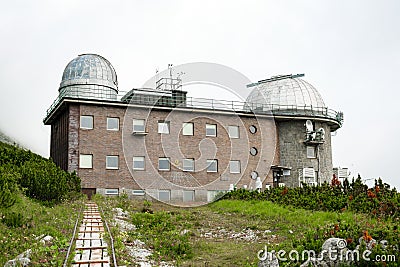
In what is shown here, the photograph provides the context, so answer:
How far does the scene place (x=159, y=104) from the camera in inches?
1393

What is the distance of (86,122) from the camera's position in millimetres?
32750

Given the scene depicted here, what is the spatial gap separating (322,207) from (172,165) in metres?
18.8

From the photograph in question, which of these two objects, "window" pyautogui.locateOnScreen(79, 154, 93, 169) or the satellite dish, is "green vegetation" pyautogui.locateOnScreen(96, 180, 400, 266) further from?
the satellite dish

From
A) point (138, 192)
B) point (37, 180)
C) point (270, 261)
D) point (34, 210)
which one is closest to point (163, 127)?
point (138, 192)

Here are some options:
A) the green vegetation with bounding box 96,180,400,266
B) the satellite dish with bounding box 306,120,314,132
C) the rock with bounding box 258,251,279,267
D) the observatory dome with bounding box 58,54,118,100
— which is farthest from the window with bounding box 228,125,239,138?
the rock with bounding box 258,251,279,267

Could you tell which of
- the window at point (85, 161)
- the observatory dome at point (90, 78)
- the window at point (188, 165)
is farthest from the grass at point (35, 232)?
the observatory dome at point (90, 78)

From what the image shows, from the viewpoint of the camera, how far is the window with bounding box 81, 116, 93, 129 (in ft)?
107

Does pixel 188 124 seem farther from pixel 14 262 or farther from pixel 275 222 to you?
pixel 14 262

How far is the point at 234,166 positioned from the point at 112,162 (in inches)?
370

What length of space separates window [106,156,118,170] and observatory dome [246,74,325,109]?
14.2 meters

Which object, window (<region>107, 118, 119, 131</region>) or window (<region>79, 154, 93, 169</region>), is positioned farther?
window (<region>107, 118, 119, 131</region>)

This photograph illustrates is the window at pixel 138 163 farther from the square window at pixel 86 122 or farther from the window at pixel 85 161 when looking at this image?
the square window at pixel 86 122

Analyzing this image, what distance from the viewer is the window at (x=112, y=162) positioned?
32875 millimetres

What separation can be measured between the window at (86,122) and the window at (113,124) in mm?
1229
